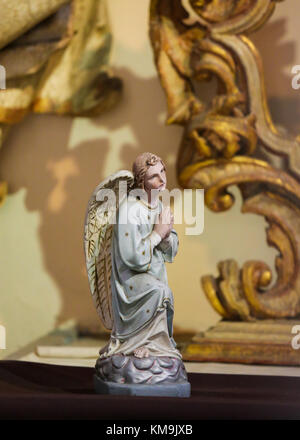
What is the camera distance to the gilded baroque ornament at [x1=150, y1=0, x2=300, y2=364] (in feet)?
6.51

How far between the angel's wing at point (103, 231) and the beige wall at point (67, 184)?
746mm

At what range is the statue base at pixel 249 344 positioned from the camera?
189 cm

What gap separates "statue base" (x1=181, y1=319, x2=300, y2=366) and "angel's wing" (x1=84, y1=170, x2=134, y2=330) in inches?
20.6

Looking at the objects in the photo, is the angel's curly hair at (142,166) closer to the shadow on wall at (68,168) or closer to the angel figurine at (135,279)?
the angel figurine at (135,279)

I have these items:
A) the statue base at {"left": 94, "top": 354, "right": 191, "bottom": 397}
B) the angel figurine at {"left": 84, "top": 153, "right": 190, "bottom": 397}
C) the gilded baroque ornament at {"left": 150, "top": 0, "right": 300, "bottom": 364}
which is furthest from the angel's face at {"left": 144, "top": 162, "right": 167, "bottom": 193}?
the gilded baroque ornament at {"left": 150, "top": 0, "right": 300, "bottom": 364}

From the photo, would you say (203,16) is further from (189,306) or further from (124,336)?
(124,336)

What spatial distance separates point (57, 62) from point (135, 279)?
1062mm

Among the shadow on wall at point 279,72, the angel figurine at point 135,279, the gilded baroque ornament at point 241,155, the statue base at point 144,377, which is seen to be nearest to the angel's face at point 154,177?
the angel figurine at point 135,279

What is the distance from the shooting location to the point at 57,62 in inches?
88.5

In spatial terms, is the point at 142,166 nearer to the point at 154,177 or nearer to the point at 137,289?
the point at 154,177

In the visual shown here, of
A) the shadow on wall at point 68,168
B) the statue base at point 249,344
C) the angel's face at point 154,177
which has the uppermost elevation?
the shadow on wall at point 68,168

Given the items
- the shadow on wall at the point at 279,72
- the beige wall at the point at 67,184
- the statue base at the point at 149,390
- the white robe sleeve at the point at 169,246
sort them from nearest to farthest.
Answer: the statue base at the point at 149,390 < the white robe sleeve at the point at 169,246 < the shadow on wall at the point at 279,72 < the beige wall at the point at 67,184

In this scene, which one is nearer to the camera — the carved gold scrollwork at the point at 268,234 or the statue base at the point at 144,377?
the statue base at the point at 144,377

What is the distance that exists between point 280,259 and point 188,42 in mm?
654
